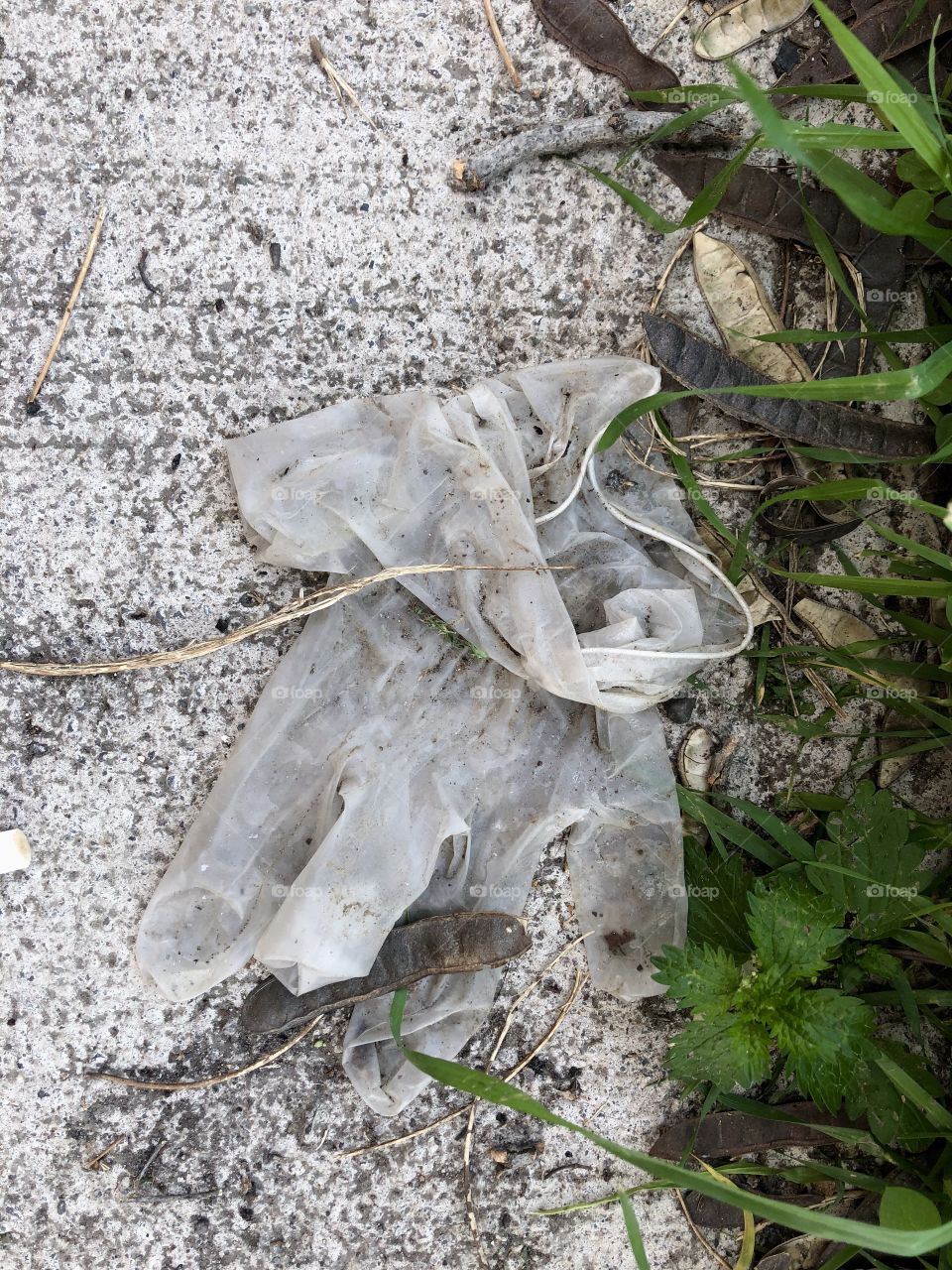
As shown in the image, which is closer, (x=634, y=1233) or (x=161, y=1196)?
(x=634, y=1233)

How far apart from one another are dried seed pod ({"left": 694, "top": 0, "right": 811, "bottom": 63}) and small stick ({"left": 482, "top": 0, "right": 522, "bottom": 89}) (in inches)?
13.6

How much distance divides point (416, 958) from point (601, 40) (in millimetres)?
1721

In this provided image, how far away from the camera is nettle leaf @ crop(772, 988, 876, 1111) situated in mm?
1516

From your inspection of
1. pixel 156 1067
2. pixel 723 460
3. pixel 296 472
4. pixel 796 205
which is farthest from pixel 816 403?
pixel 156 1067

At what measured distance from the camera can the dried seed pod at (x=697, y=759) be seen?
1750mm

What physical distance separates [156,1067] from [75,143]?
5.58ft

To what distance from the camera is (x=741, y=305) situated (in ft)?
5.54

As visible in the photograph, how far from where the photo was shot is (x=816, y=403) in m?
1.67
